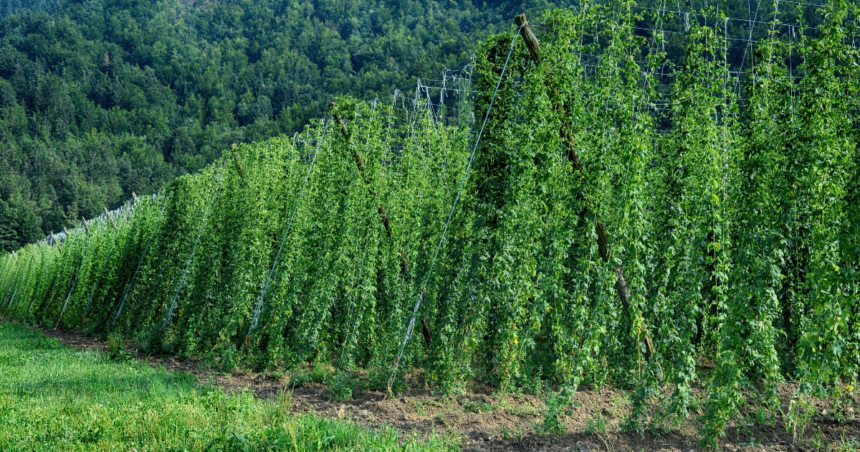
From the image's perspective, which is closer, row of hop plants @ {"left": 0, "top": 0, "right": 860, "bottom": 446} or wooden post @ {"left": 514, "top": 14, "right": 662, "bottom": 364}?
row of hop plants @ {"left": 0, "top": 0, "right": 860, "bottom": 446}

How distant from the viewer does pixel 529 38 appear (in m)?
6.09

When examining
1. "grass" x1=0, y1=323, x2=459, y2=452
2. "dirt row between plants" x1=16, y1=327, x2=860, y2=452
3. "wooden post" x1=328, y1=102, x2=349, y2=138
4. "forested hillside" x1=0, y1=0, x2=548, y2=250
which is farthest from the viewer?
"forested hillside" x1=0, y1=0, x2=548, y2=250

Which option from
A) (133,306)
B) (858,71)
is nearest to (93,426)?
(858,71)

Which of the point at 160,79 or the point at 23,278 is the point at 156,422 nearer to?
the point at 23,278

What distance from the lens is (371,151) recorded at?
8805 mm

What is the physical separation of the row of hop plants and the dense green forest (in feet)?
111

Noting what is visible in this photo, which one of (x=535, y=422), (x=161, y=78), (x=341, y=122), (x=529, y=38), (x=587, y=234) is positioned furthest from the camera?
(x=161, y=78)

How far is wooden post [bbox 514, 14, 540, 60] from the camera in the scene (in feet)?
19.8

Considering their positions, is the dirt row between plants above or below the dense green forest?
below

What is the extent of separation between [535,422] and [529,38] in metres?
3.99

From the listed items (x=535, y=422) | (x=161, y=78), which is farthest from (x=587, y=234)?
(x=161, y=78)

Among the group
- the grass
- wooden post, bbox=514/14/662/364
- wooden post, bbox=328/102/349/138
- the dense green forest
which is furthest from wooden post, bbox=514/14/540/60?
the dense green forest

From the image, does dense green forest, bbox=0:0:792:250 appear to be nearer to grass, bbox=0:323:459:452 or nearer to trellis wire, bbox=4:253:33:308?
trellis wire, bbox=4:253:33:308

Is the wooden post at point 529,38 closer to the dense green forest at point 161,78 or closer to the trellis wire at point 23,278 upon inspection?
the trellis wire at point 23,278
